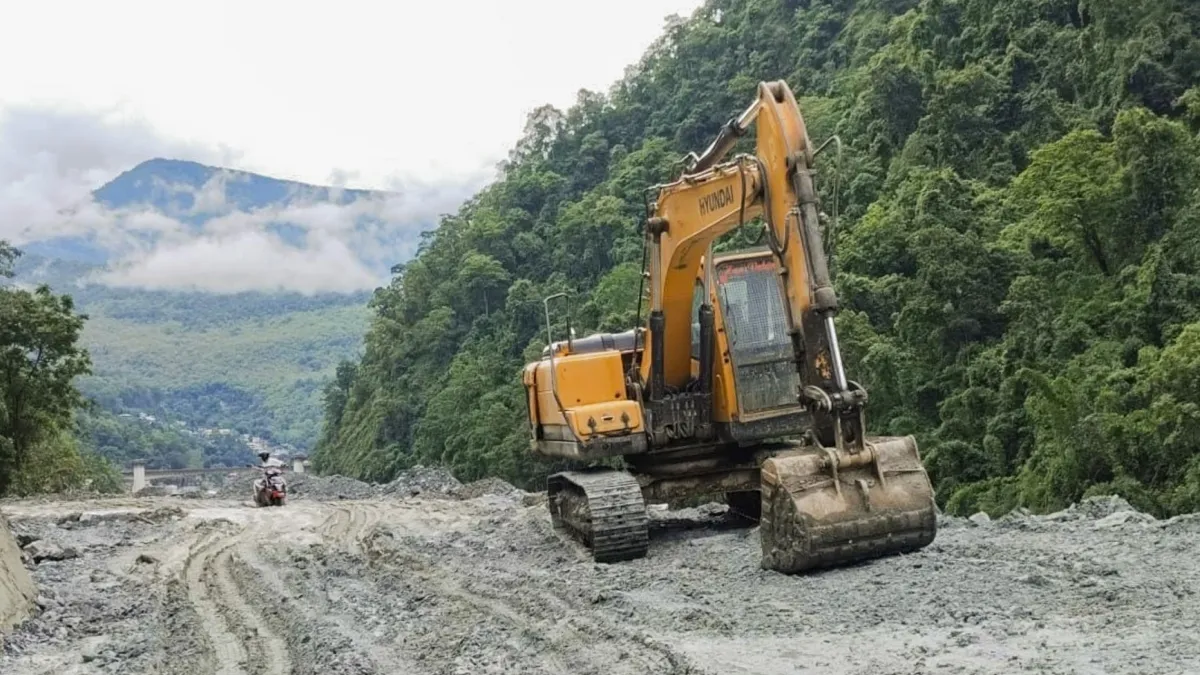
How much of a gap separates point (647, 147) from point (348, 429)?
26311 mm

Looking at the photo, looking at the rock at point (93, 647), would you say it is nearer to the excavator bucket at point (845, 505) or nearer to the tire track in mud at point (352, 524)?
the tire track in mud at point (352, 524)

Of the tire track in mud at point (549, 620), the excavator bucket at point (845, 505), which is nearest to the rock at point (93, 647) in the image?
the tire track in mud at point (549, 620)

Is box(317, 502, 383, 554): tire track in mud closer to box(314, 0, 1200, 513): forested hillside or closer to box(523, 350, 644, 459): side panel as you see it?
box(523, 350, 644, 459): side panel

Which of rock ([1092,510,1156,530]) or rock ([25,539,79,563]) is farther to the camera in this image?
rock ([25,539,79,563])

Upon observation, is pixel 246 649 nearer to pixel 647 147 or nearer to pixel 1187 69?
pixel 1187 69

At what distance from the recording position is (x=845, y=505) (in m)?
7.39

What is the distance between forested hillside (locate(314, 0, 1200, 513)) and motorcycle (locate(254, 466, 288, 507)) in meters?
7.22

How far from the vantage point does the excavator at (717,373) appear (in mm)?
7727

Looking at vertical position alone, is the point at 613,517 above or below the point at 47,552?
above

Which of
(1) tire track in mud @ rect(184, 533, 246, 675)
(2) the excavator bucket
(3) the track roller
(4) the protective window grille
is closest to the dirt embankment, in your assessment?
(1) tire track in mud @ rect(184, 533, 246, 675)

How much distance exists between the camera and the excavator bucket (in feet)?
24.0

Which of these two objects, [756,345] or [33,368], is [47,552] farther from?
[33,368]

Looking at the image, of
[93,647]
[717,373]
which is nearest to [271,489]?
[717,373]

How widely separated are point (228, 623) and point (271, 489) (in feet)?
43.3
